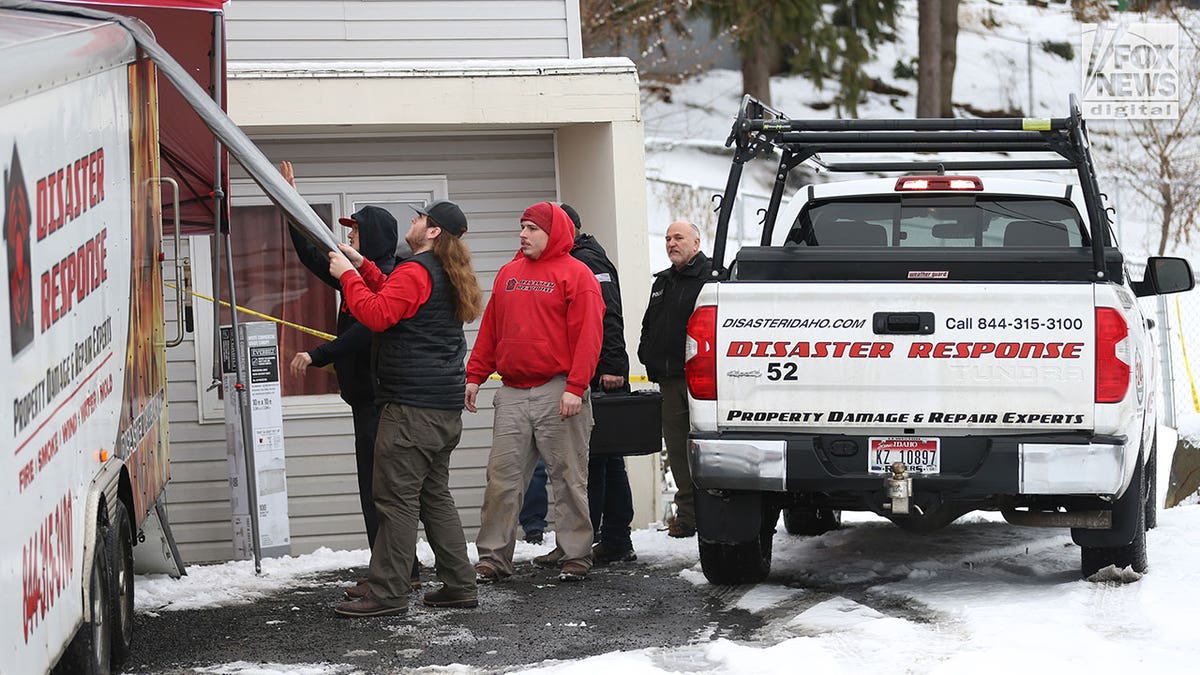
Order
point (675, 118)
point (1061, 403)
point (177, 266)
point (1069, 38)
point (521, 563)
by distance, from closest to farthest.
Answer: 1. point (1061, 403)
2. point (177, 266)
3. point (521, 563)
4. point (675, 118)
5. point (1069, 38)

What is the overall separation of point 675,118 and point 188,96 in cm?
2849

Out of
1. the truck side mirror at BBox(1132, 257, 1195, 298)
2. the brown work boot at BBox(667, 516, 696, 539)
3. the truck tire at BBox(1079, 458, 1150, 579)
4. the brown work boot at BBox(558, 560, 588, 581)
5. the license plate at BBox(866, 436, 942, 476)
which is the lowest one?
the brown work boot at BBox(667, 516, 696, 539)

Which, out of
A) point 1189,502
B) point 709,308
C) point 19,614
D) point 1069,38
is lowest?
point 1189,502

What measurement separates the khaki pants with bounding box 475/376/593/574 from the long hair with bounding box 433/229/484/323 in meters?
1.01

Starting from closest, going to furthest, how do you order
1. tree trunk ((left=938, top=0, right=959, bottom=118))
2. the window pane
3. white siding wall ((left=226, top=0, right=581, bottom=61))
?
white siding wall ((left=226, top=0, right=581, bottom=61)), the window pane, tree trunk ((left=938, top=0, right=959, bottom=118))

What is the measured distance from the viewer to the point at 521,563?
927 cm

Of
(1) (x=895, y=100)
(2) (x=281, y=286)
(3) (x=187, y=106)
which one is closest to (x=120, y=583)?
(3) (x=187, y=106)

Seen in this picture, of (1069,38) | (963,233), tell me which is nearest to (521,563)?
(963,233)

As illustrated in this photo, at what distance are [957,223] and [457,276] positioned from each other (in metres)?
2.75

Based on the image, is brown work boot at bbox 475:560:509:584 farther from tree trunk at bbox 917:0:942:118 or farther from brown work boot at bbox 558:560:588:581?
tree trunk at bbox 917:0:942:118

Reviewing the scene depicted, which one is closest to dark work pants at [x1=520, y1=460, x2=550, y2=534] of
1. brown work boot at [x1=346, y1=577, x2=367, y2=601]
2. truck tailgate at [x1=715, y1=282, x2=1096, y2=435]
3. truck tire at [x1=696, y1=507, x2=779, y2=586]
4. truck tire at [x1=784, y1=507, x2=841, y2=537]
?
truck tire at [x1=784, y1=507, x2=841, y2=537]

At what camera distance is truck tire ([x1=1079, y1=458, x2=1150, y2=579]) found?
7.39 metres

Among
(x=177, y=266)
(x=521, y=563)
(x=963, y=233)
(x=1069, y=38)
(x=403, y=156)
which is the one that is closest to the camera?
(x=177, y=266)

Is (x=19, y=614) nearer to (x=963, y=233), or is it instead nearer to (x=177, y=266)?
(x=177, y=266)
